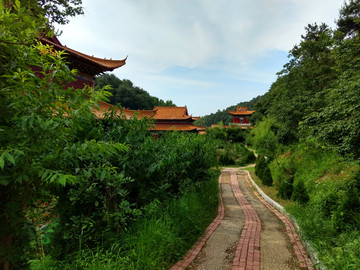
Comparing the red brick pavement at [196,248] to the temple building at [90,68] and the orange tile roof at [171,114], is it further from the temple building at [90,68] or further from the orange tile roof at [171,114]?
the orange tile roof at [171,114]

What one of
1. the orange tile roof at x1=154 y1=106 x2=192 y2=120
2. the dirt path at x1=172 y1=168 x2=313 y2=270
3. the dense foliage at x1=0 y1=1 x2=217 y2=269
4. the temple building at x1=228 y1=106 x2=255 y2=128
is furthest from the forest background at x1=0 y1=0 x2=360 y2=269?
the temple building at x1=228 y1=106 x2=255 y2=128

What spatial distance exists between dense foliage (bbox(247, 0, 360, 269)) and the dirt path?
0.50m

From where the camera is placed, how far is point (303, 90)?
10.7 m

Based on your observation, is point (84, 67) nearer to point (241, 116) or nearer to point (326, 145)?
point (326, 145)

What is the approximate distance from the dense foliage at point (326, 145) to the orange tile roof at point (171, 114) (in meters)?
14.7

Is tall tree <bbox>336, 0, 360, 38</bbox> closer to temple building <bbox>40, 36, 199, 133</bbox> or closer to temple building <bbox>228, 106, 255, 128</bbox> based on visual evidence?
temple building <bbox>40, 36, 199, 133</bbox>

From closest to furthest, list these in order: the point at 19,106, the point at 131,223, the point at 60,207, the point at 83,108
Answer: the point at 19,106 < the point at 83,108 < the point at 60,207 < the point at 131,223

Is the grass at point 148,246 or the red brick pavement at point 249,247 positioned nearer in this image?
the grass at point 148,246

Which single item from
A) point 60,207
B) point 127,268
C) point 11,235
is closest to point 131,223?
point 127,268

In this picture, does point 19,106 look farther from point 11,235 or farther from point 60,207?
point 60,207

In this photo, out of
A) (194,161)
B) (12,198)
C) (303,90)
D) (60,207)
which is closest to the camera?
(12,198)

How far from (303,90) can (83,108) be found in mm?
11624

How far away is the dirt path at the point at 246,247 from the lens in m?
3.47

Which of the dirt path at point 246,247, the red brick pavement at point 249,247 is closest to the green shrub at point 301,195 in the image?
the dirt path at point 246,247
